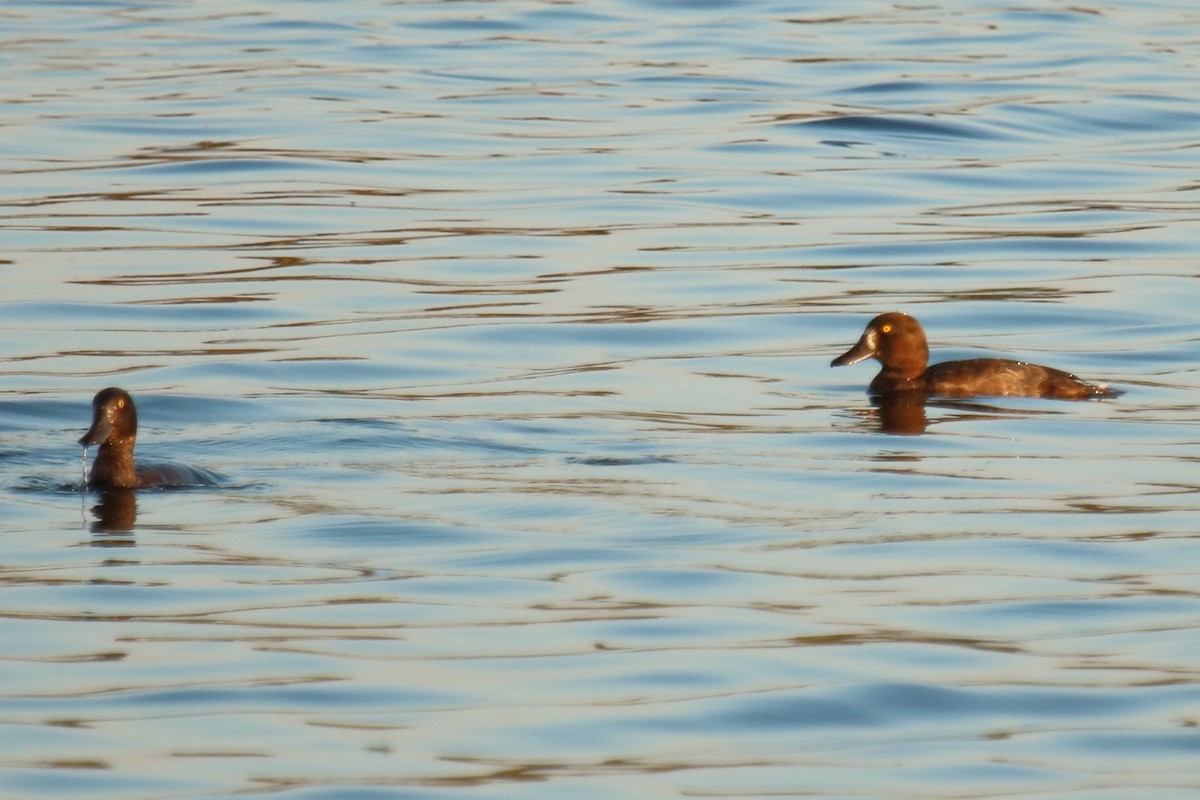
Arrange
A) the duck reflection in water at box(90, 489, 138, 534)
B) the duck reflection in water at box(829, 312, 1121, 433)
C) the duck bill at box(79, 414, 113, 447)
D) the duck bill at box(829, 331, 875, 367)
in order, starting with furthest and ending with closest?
1. the duck bill at box(829, 331, 875, 367)
2. the duck reflection in water at box(829, 312, 1121, 433)
3. the duck bill at box(79, 414, 113, 447)
4. the duck reflection in water at box(90, 489, 138, 534)

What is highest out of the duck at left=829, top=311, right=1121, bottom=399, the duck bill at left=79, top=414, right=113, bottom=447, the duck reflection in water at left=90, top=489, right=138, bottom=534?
the duck bill at left=79, top=414, right=113, bottom=447

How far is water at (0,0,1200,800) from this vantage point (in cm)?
743

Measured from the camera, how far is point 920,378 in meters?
14.6

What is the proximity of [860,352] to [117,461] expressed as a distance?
5.11 m

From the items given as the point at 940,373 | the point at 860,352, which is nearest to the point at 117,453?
the point at 860,352

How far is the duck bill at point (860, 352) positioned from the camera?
14.7m

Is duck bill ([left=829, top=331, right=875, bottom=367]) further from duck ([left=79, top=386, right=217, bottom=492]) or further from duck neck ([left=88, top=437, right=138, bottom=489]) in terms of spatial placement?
duck neck ([left=88, top=437, right=138, bottom=489])

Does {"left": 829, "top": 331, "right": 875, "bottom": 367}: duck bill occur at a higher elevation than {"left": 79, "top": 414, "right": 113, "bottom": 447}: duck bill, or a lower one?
lower

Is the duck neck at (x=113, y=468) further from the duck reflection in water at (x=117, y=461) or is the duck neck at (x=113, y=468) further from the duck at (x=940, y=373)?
the duck at (x=940, y=373)

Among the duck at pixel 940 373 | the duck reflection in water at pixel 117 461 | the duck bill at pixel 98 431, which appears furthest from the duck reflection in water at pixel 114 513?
the duck at pixel 940 373

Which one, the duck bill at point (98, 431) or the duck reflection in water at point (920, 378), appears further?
the duck reflection in water at point (920, 378)

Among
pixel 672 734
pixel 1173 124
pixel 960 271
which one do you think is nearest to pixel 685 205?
pixel 960 271

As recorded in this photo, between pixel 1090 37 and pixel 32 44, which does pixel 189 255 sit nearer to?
pixel 32 44

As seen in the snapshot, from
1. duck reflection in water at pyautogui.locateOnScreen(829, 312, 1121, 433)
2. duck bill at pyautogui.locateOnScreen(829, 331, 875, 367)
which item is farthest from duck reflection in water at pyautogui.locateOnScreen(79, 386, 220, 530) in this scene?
duck bill at pyautogui.locateOnScreen(829, 331, 875, 367)
